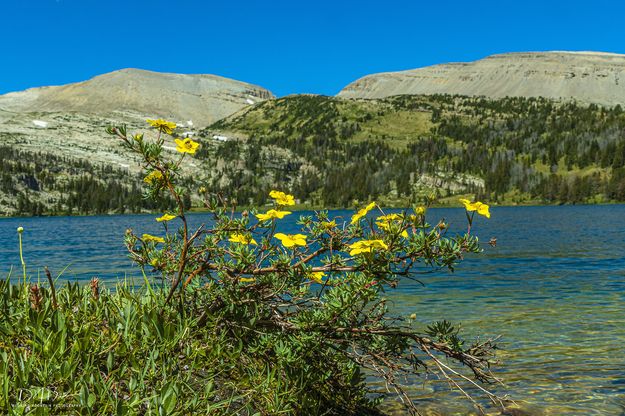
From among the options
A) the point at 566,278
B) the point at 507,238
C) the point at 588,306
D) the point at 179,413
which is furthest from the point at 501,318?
the point at 507,238

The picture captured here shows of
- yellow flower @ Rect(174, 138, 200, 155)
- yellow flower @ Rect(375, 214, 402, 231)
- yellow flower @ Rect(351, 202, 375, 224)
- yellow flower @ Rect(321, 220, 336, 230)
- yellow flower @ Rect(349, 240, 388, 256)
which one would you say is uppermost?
yellow flower @ Rect(174, 138, 200, 155)

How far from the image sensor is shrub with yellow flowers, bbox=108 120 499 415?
211 inches

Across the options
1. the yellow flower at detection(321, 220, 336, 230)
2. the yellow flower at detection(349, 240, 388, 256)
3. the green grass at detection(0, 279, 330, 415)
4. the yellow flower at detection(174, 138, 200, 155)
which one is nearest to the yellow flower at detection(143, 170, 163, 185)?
the yellow flower at detection(174, 138, 200, 155)

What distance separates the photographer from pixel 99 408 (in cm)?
433

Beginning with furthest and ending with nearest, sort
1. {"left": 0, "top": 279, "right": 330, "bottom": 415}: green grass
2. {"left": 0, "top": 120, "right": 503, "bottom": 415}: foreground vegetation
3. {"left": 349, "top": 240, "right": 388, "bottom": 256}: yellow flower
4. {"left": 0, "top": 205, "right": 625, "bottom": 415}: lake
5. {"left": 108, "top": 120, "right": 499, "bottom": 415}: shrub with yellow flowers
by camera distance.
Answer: {"left": 0, "top": 205, "right": 625, "bottom": 415}: lake, {"left": 108, "top": 120, "right": 499, "bottom": 415}: shrub with yellow flowers, {"left": 349, "top": 240, "right": 388, "bottom": 256}: yellow flower, {"left": 0, "top": 120, "right": 503, "bottom": 415}: foreground vegetation, {"left": 0, "top": 279, "right": 330, "bottom": 415}: green grass

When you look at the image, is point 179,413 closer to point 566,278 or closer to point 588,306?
point 588,306

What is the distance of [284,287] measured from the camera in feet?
19.1

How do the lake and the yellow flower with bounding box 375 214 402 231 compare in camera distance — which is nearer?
the yellow flower with bounding box 375 214 402 231

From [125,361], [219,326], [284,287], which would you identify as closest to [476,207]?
[284,287]

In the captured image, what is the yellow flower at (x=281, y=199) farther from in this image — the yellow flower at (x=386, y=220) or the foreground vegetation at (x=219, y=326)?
the yellow flower at (x=386, y=220)

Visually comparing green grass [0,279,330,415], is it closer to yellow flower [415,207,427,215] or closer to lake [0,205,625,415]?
yellow flower [415,207,427,215]

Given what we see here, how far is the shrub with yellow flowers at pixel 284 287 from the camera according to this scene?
17.6ft

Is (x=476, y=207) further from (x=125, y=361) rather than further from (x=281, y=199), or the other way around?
(x=125, y=361)

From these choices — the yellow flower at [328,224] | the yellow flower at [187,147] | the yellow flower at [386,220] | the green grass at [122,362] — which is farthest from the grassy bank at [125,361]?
the yellow flower at [386,220]
